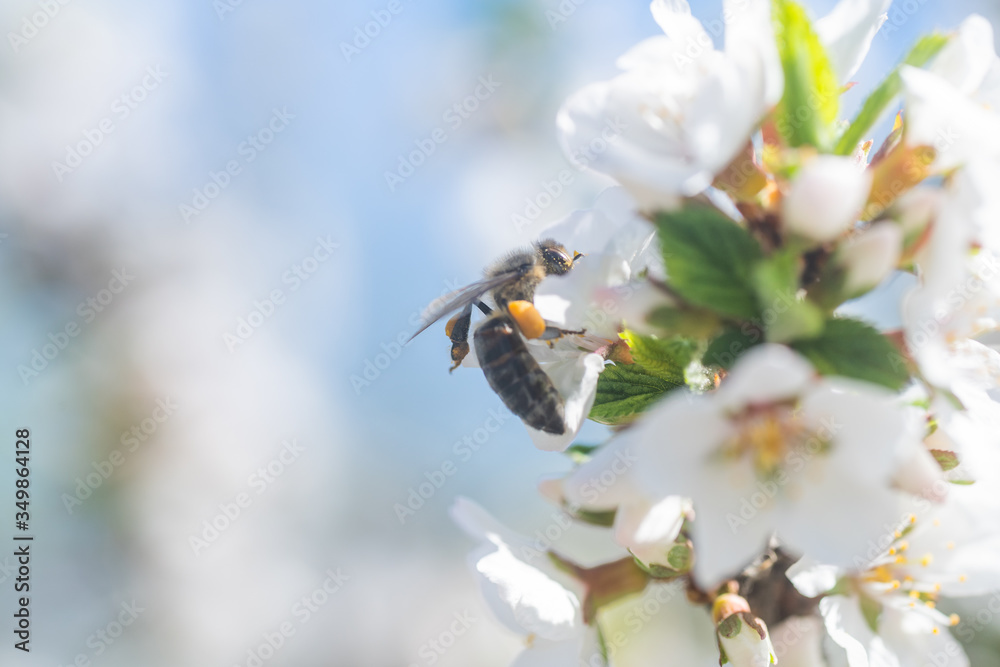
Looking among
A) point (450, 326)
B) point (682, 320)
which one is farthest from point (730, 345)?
point (450, 326)

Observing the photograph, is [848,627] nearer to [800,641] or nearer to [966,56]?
[800,641]

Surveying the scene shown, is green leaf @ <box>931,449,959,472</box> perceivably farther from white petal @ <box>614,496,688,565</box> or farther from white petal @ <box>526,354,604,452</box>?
white petal @ <box>526,354,604,452</box>

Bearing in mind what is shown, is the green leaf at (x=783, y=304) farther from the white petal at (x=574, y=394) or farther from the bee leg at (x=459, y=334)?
the bee leg at (x=459, y=334)

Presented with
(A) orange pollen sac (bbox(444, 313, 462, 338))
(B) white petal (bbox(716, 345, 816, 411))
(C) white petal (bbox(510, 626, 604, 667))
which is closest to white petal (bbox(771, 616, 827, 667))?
(C) white petal (bbox(510, 626, 604, 667))

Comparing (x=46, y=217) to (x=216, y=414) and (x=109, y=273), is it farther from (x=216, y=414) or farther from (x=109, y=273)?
(x=216, y=414)

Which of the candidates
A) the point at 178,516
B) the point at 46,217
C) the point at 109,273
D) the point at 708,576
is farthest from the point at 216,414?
the point at 708,576
